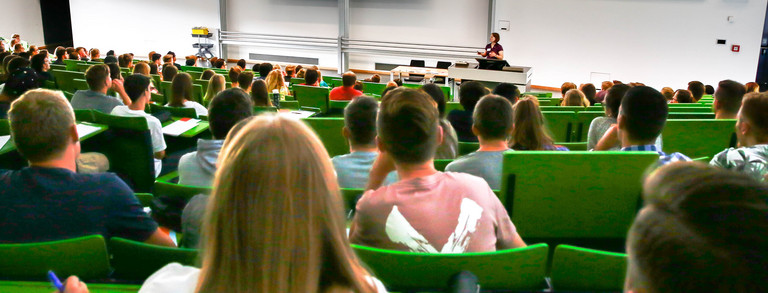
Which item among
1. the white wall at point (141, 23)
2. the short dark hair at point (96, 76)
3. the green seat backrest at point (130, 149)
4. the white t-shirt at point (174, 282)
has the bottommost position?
the green seat backrest at point (130, 149)

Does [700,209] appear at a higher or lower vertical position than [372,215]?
higher

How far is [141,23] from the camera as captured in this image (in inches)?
637

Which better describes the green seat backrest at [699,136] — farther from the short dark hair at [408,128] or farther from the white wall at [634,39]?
the white wall at [634,39]

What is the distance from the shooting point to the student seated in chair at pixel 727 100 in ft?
13.7

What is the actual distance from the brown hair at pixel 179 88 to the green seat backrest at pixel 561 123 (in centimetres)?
317

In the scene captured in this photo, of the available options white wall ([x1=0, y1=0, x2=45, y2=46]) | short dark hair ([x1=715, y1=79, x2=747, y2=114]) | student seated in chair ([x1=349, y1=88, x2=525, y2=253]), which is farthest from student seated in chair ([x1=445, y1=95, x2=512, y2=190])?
white wall ([x1=0, y1=0, x2=45, y2=46])

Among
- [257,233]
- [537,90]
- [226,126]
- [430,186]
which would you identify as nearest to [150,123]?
[226,126]

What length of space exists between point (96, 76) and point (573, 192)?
13.9ft

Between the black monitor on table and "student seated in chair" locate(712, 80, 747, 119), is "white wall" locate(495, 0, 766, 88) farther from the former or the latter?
"student seated in chair" locate(712, 80, 747, 119)

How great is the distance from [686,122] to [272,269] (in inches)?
151

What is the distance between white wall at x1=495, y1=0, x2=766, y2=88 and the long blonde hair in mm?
12063

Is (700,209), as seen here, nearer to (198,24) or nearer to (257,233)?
(257,233)

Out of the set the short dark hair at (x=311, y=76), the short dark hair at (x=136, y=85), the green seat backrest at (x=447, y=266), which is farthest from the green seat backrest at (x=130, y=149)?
the short dark hair at (x=311, y=76)

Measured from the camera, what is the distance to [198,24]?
15523 millimetres
